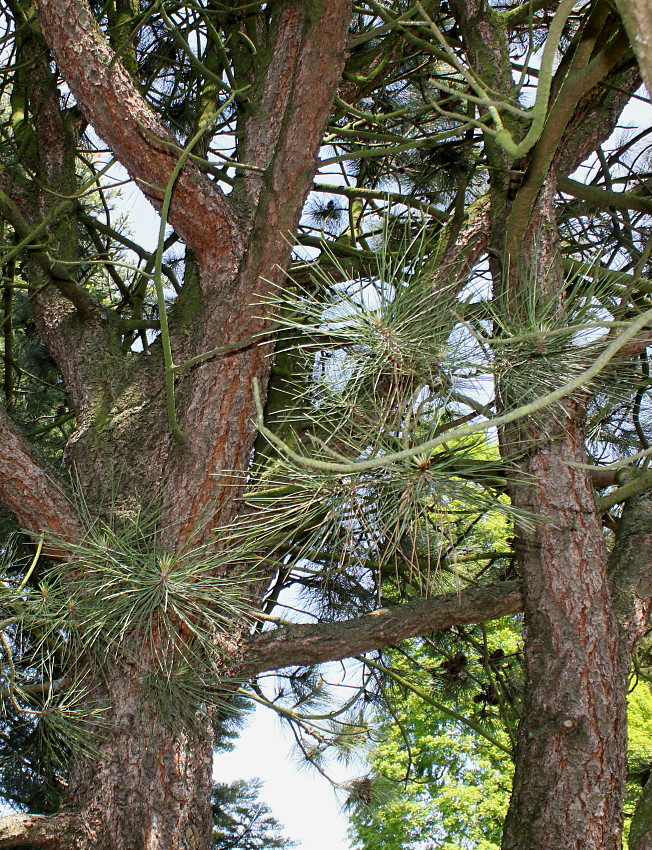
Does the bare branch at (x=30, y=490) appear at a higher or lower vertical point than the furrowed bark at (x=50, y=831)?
higher

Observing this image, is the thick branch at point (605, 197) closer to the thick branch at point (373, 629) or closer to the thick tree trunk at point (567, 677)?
the thick tree trunk at point (567, 677)

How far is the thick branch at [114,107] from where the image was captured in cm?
238

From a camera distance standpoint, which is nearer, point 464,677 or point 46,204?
point 46,204

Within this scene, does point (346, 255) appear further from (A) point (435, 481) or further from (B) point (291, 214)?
(A) point (435, 481)

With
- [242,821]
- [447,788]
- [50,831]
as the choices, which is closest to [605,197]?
[50,831]

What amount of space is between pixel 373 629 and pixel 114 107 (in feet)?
6.18

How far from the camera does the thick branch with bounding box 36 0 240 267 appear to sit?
7.80 feet

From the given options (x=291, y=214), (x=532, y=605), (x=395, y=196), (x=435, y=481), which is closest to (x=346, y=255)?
(x=395, y=196)

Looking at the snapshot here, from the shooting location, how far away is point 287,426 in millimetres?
2881

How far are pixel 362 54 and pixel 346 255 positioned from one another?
99 cm

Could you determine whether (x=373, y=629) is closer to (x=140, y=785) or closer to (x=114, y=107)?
(x=140, y=785)

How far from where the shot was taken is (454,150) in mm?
3453

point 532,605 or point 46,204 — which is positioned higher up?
point 46,204

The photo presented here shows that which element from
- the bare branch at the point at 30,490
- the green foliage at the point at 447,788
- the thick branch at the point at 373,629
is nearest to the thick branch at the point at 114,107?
the bare branch at the point at 30,490
